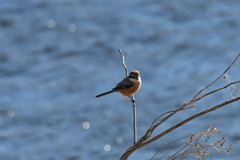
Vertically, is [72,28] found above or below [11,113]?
above

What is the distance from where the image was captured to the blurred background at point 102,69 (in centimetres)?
735

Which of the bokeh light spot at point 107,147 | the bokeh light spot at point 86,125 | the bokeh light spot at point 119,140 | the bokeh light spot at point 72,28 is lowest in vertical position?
the bokeh light spot at point 107,147

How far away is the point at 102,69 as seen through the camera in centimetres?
848

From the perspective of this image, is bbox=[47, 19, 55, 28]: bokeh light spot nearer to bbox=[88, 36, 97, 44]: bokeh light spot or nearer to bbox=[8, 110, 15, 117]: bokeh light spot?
bbox=[88, 36, 97, 44]: bokeh light spot

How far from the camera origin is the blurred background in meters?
7.35

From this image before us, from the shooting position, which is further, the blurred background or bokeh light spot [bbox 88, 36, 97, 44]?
bokeh light spot [bbox 88, 36, 97, 44]

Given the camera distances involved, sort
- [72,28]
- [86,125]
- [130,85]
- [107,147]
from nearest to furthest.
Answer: [130,85] < [107,147] < [86,125] < [72,28]

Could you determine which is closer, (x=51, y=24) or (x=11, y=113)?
(x=11, y=113)

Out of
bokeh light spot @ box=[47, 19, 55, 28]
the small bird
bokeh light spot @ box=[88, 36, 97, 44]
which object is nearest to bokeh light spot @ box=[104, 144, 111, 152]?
bokeh light spot @ box=[88, 36, 97, 44]

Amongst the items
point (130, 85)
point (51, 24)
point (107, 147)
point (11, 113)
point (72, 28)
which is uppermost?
point (51, 24)

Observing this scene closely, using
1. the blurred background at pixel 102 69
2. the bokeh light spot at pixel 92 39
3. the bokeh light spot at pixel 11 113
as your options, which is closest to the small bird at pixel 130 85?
the blurred background at pixel 102 69

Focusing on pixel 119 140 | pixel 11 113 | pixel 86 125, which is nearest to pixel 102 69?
pixel 86 125

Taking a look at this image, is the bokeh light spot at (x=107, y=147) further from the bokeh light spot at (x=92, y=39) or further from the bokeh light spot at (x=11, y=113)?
the bokeh light spot at (x=92, y=39)

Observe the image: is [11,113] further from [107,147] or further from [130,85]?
[130,85]
